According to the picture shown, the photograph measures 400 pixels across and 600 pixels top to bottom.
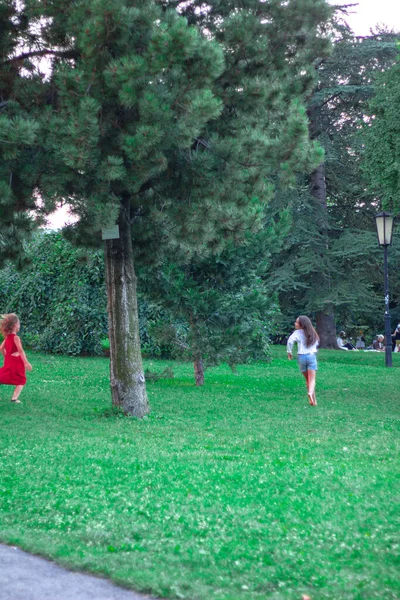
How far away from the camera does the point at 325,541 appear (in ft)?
18.5

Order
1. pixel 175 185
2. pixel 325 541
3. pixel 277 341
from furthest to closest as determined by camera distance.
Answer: pixel 277 341
pixel 175 185
pixel 325 541

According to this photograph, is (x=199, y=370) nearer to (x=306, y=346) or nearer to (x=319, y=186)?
(x=306, y=346)

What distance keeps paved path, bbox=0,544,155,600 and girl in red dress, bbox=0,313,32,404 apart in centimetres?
899

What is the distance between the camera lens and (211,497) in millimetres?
6973

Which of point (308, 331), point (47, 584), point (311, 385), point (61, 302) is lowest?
point (47, 584)

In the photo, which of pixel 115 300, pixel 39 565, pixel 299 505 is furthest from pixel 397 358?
pixel 39 565

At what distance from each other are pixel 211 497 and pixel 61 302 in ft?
65.6

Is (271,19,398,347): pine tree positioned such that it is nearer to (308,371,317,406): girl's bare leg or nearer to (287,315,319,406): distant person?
(287,315,319,406): distant person

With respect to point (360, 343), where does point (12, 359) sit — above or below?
below

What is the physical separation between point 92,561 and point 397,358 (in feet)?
90.9

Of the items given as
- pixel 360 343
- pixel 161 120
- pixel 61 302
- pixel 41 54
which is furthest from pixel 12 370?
pixel 360 343

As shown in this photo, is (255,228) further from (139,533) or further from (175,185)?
(139,533)

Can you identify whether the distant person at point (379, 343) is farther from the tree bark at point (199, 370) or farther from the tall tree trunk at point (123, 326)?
the tall tree trunk at point (123, 326)

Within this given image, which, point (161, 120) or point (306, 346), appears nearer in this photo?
point (161, 120)
